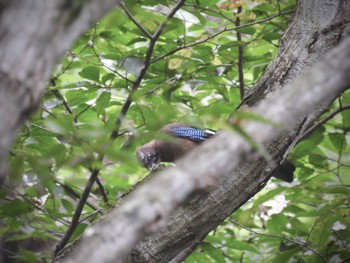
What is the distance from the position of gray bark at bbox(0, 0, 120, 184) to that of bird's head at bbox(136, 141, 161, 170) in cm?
259

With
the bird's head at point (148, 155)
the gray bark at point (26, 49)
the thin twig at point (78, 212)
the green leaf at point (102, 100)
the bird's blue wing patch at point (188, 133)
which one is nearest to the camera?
the gray bark at point (26, 49)

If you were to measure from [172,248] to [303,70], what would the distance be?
0.96 m

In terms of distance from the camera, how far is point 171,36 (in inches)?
123

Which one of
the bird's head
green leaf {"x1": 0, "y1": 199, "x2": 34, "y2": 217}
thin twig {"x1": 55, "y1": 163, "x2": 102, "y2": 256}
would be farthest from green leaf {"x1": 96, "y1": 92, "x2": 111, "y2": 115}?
the bird's head

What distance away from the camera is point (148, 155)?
12.1ft

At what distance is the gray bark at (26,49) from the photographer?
90 cm

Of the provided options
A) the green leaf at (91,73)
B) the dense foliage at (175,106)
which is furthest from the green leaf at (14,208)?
the green leaf at (91,73)

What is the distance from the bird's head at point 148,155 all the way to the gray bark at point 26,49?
2.59 metres

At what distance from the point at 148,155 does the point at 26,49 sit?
2.79 meters

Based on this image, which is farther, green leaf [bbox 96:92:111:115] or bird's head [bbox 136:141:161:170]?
bird's head [bbox 136:141:161:170]

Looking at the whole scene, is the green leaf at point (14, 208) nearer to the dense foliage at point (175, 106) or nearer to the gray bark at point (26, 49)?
the dense foliage at point (175, 106)

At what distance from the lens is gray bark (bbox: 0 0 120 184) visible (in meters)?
0.90

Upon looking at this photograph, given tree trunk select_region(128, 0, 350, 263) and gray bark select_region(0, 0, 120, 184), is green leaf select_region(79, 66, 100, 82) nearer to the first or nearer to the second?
tree trunk select_region(128, 0, 350, 263)

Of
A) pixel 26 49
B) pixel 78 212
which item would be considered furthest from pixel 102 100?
pixel 26 49
